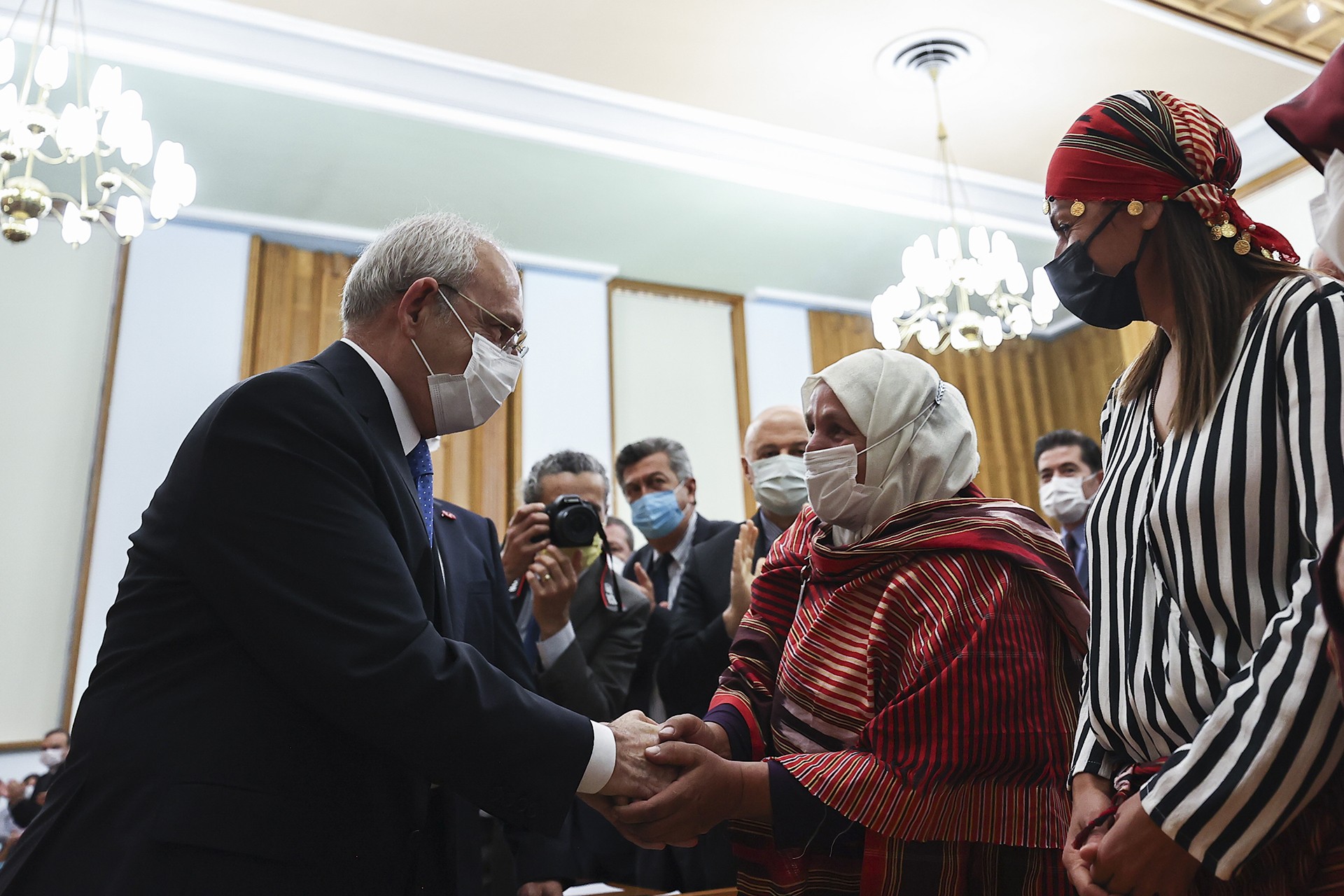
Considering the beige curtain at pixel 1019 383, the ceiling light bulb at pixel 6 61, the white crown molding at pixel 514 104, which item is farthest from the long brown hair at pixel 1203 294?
the beige curtain at pixel 1019 383

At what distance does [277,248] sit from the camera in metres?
6.37

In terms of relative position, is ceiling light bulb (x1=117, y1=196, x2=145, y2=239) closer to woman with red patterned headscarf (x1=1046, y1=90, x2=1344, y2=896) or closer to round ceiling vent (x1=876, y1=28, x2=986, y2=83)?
round ceiling vent (x1=876, y1=28, x2=986, y2=83)

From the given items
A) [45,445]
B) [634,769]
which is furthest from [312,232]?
[634,769]

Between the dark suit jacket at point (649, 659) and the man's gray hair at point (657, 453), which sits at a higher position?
the man's gray hair at point (657, 453)

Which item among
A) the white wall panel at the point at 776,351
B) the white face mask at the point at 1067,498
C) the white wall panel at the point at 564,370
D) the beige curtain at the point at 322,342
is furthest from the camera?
the white wall panel at the point at 776,351

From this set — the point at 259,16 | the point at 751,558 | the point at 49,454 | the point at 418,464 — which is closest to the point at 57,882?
the point at 418,464

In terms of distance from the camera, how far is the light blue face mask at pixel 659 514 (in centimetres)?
324

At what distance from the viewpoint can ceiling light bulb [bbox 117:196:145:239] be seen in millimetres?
4090

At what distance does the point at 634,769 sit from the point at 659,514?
176cm

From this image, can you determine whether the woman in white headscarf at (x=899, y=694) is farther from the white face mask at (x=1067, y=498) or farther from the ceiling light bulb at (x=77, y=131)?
the ceiling light bulb at (x=77, y=131)

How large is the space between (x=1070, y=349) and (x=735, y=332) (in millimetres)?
3053

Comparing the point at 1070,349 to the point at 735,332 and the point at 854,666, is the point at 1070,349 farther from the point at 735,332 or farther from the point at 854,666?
the point at 854,666

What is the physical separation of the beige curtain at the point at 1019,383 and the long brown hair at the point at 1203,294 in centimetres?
664

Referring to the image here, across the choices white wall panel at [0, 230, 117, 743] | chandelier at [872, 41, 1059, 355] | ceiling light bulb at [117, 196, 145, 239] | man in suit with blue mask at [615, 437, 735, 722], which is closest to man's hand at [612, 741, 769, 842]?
man in suit with blue mask at [615, 437, 735, 722]
